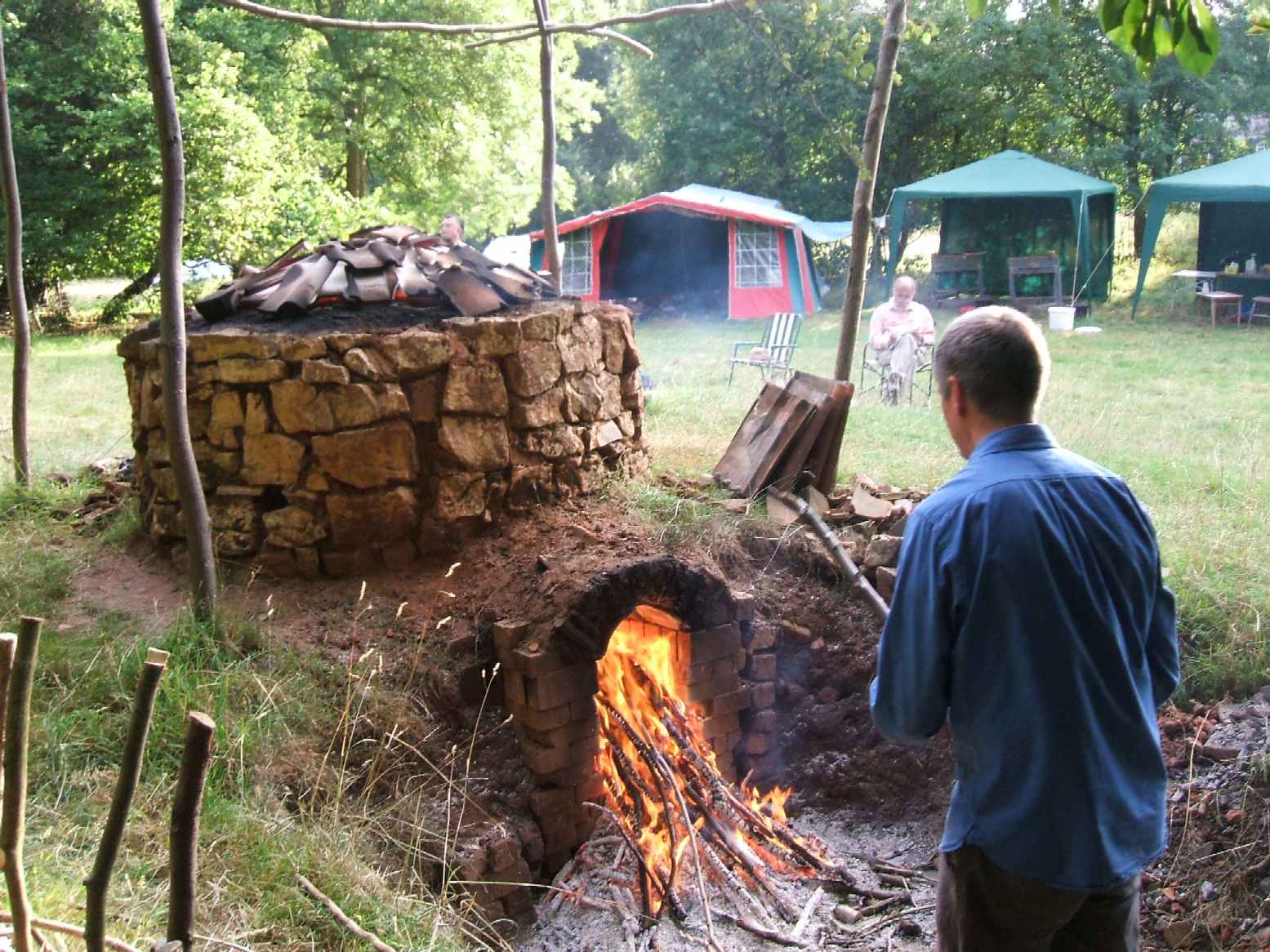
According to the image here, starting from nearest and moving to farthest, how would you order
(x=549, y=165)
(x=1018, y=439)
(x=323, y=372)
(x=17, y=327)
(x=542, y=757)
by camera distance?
1. (x=1018, y=439)
2. (x=542, y=757)
3. (x=323, y=372)
4. (x=17, y=327)
5. (x=549, y=165)

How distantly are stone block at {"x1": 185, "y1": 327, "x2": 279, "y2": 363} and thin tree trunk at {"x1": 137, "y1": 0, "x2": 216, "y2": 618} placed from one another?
62 cm

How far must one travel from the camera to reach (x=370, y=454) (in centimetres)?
490

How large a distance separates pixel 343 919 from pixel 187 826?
1.45 m

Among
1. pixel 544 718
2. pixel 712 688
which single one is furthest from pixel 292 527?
pixel 712 688

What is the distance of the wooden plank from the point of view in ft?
19.2

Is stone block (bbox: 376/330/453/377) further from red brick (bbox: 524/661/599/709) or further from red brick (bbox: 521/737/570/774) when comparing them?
red brick (bbox: 521/737/570/774)

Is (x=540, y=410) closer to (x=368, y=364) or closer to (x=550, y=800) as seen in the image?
(x=368, y=364)

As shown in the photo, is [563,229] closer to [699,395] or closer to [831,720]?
[699,395]

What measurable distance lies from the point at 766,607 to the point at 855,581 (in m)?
0.44

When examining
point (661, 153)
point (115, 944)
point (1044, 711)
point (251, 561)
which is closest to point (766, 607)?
point (251, 561)

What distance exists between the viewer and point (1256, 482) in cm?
626

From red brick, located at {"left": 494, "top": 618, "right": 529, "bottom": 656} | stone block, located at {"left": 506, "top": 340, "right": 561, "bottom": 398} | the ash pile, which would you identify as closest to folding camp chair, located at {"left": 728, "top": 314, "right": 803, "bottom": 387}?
the ash pile

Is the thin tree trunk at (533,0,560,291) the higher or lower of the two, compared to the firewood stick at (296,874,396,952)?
higher

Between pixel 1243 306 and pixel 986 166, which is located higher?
pixel 986 166
